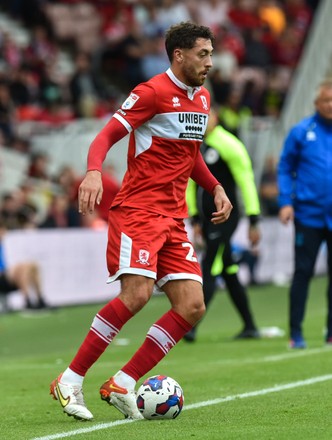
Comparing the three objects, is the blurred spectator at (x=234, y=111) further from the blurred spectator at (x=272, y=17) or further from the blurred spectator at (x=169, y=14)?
the blurred spectator at (x=272, y=17)

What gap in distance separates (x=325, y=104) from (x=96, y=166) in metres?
4.81

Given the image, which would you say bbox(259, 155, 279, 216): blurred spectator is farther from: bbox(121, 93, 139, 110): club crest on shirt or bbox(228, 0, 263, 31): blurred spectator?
bbox(121, 93, 139, 110): club crest on shirt

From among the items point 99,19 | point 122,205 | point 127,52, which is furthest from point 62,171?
point 122,205

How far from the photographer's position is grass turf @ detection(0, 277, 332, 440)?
23.3ft

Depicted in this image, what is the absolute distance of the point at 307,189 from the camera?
38.4 feet

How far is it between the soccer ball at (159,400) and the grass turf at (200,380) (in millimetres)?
98

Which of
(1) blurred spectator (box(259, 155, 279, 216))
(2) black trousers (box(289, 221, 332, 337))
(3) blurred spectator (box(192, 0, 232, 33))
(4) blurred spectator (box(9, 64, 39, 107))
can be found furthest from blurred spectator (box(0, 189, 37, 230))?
(3) blurred spectator (box(192, 0, 232, 33))

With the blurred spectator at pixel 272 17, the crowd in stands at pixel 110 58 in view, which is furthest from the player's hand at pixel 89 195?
the blurred spectator at pixel 272 17

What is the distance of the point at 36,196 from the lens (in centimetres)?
2158

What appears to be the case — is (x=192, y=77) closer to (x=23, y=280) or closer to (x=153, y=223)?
(x=153, y=223)

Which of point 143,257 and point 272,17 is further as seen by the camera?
point 272,17

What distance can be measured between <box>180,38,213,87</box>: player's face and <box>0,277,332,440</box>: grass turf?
2083mm

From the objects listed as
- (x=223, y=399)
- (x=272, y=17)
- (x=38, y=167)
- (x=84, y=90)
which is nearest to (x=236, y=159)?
(x=223, y=399)

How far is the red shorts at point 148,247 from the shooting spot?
749 centimetres
